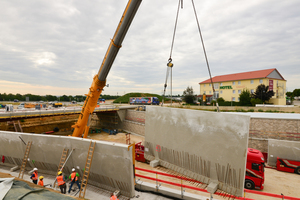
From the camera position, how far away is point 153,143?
42.8 ft

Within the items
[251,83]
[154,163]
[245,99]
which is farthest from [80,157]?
[251,83]

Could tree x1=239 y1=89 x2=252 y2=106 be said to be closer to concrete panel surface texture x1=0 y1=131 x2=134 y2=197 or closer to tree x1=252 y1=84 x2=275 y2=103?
tree x1=252 y1=84 x2=275 y2=103

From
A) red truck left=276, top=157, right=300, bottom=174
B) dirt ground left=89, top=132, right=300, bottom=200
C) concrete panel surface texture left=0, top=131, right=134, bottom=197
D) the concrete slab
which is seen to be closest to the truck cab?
dirt ground left=89, top=132, right=300, bottom=200

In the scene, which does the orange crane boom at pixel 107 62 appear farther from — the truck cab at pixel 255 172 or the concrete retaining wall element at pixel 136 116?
the concrete retaining wall element at pixel 136 116

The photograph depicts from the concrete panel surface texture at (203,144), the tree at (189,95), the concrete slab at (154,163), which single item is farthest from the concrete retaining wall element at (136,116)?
the tree at (189,95)

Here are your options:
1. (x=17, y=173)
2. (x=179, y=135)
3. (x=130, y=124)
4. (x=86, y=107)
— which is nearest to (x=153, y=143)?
(x=179, y=135)

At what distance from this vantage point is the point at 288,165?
13.3m

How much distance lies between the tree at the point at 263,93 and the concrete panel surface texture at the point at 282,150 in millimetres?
28961

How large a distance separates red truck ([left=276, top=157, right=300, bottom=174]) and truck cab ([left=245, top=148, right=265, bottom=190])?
5668mm

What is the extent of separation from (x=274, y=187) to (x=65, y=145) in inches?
608

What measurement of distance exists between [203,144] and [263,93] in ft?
127

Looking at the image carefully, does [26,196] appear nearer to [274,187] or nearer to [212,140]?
[212,140]

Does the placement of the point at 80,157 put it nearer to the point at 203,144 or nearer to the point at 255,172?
the point at 203,144

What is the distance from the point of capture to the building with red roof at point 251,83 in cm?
4072
